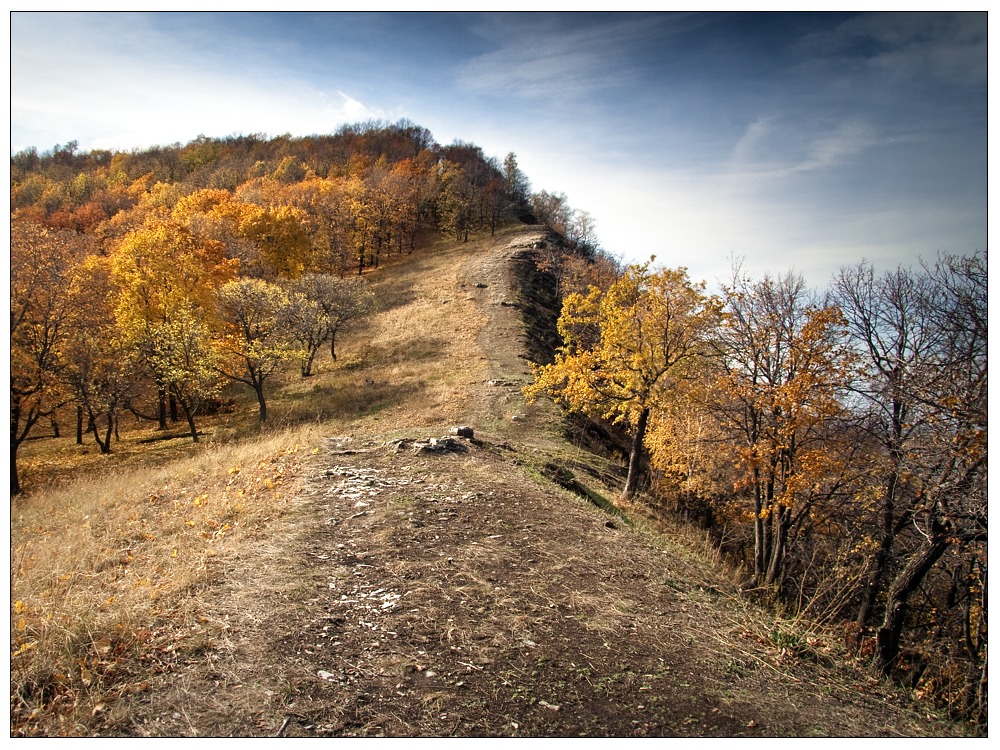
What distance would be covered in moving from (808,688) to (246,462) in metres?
13.3

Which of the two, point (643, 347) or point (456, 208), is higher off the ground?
point (456, 208)

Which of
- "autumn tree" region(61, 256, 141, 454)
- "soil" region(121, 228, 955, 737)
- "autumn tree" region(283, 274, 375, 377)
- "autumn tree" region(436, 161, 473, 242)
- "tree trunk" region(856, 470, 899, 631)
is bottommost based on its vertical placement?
"tree trunk" region(856, 470, 899, 631)

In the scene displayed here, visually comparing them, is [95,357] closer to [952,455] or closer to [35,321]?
[35,321]

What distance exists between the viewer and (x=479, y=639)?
20.3 ft

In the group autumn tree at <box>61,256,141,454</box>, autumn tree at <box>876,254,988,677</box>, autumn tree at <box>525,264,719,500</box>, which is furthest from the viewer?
autumn tree at <box>61,256,141,454</box>

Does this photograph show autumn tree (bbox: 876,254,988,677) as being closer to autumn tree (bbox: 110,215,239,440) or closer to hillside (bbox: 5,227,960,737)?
hillside (bbox: 5,227,960,737)

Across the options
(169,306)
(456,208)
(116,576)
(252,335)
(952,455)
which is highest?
(456,208)

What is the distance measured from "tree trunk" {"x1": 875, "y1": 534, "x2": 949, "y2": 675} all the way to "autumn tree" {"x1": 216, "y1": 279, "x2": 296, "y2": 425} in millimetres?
29612

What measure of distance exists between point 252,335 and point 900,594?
34.1m

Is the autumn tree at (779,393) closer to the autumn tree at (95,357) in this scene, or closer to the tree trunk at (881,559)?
the tree trunk at (881,559)

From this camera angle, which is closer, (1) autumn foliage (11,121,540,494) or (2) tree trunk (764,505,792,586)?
(2) tree trunk (764,505,792,586)

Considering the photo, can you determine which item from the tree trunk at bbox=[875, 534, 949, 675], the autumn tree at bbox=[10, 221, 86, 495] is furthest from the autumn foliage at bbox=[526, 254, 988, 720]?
the autumn tree at bbox=[10, 221, 86, 495]

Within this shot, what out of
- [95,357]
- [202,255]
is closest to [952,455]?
[95,357]

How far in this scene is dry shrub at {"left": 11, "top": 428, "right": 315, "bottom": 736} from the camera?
15.6 ft
